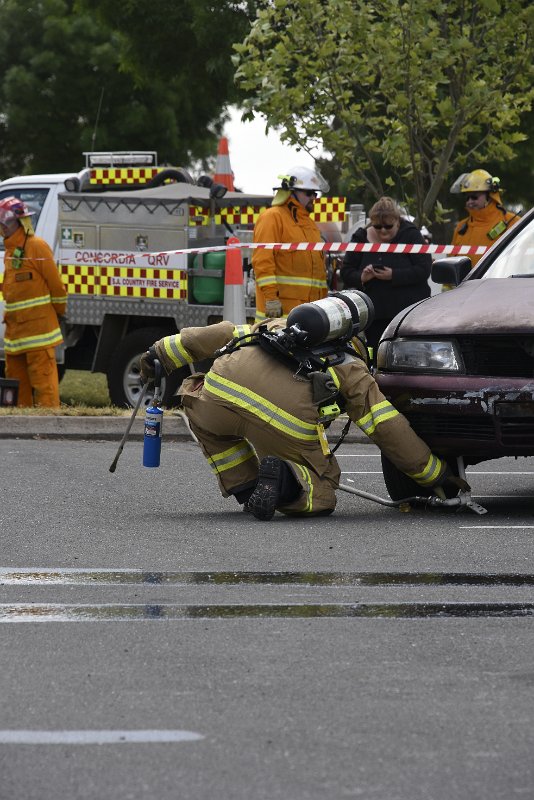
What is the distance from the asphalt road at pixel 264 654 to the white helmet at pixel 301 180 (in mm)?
3908

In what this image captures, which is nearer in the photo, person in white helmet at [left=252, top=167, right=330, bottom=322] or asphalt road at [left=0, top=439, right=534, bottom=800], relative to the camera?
asphalt road at [left=0, top=439, right=534, bottom=800]

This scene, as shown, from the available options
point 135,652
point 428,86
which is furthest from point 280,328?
point 428,86

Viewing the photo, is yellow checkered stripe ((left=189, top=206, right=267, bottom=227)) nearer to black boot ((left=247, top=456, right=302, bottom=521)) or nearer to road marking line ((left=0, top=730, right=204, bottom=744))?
black boot ((left=247, top=456, right=302, bottom=521))

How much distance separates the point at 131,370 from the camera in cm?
1415

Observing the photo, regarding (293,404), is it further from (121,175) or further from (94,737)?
(121,175)

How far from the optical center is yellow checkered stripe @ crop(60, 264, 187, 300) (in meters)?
13.9

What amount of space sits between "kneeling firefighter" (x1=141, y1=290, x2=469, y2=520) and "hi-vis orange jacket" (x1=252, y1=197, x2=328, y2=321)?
3794 mm

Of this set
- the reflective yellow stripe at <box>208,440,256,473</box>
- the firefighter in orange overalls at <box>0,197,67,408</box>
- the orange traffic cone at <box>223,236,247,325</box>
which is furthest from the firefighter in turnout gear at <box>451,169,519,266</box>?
the reflective yellow stripe at <box>208,440,256,473</box>

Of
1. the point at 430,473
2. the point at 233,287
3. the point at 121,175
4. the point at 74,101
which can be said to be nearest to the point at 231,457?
the point at 430,473

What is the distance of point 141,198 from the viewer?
14055 mm

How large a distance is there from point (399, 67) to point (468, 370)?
889cm

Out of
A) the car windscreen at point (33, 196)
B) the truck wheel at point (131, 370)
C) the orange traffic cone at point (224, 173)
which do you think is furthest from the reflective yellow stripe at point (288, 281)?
the car windscreen at point (33, 196)

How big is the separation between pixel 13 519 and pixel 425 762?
432cm

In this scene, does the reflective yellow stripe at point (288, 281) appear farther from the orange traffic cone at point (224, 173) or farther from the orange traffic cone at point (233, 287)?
the orange traffic cone at point (224, 173)
